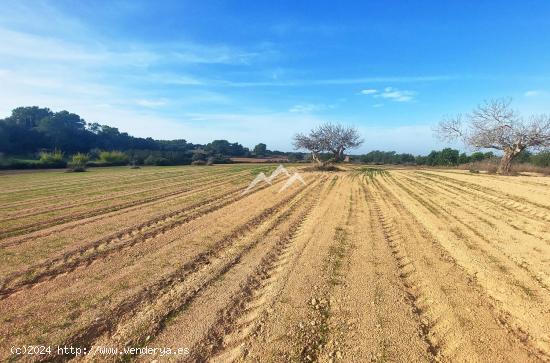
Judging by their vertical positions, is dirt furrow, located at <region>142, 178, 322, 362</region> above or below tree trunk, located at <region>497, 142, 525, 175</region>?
below

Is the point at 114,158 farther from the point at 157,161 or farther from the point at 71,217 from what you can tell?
the point at 71,217

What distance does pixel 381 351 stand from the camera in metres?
3.32

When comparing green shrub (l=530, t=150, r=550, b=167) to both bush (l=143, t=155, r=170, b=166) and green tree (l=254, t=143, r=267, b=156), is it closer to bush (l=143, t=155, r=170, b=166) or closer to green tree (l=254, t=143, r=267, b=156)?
bush (l=143, t=155, r=170, b=166)

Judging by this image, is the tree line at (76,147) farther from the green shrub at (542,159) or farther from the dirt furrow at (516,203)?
the dirt furrow at (516,203)

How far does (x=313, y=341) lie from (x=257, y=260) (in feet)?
8.99

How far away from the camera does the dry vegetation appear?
352 cm

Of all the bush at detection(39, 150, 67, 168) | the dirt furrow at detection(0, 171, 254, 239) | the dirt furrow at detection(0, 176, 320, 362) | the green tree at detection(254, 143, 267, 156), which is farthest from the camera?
the green tree at detection(254, 143, 267, 156)

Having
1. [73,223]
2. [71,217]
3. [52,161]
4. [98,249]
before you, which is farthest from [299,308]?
[52,161]

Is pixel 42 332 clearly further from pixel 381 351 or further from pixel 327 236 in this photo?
pixel 327 236

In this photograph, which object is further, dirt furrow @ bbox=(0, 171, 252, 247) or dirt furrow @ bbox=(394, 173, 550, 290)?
dirt furrow @ bbox=(0, 171, 252, 247)

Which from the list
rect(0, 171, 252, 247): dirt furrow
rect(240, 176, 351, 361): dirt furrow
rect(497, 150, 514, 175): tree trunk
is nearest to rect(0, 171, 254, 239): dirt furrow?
rect(0, 171, 252, 247): dirt furrow

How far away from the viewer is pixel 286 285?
196 inches

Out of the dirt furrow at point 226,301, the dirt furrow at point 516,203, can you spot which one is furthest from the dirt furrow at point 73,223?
the dirt furrow at point 516,203

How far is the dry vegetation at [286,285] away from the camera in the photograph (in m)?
3.52
